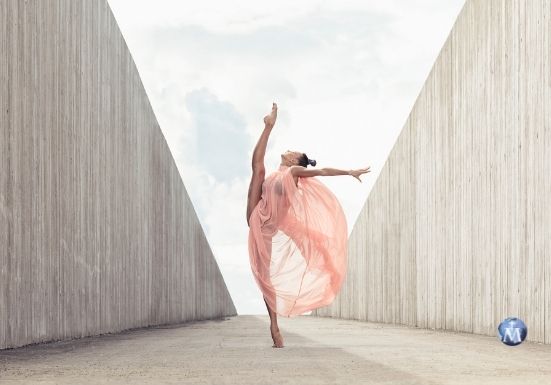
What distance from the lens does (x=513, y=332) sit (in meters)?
8.33

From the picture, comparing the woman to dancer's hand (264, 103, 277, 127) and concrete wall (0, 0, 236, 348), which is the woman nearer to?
dancer's hand (264, 103, 277, 127)

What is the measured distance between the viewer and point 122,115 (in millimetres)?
13008

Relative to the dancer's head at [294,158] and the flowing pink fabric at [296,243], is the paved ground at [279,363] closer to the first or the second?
the flowing pink fabric at [296,243]

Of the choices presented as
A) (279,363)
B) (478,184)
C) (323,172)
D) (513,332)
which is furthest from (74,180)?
(513,332)

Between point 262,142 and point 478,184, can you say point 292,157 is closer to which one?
point 262,142

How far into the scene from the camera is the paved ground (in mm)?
5094

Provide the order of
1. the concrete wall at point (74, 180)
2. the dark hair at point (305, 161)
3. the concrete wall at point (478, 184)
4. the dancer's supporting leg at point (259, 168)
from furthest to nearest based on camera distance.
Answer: the concrete wall at point (478, 184) < the dark hair at point (305, 161) < the dancer's supporting leg at point (259, 168) < the concrete wall at point (74, 180)

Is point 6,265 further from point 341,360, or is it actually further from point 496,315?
point 496,315

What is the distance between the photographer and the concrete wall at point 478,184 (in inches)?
355

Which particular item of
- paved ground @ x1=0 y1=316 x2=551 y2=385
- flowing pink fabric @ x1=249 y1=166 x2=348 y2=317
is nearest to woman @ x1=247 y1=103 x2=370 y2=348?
flowing pink fabric @ x1=249 y1=166 x2=348 y2=317

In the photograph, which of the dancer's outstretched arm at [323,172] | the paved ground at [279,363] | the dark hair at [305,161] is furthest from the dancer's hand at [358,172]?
the paved ground at [279,363]

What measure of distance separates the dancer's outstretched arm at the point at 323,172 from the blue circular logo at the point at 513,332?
208 centimetres

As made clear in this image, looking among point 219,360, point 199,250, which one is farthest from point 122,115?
point 199,250

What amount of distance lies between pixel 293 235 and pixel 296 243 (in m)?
0.08
